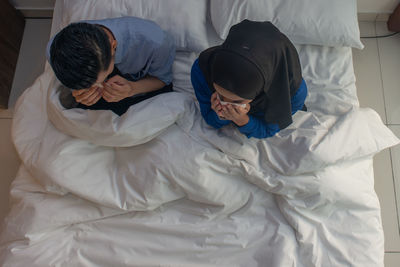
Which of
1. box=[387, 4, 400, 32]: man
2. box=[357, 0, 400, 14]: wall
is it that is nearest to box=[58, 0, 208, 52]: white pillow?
box=[357, 0, 400, 14]: wall

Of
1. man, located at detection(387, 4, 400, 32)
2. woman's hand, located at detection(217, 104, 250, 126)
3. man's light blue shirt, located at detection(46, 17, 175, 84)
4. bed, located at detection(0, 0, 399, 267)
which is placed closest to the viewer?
woman's hand, located at detection(217, 104, 250, 126)

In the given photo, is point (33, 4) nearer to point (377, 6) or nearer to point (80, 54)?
point (80, 54)

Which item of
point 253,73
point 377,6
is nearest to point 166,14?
point 253,73

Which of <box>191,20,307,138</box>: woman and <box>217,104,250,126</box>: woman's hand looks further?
<box>217,104,250,126</box>: woman's hand

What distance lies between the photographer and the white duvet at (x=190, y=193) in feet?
3.59

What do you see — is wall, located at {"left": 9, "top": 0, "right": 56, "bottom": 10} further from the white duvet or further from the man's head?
the man's head

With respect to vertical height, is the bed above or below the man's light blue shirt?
below

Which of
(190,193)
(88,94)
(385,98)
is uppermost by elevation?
(88,94)

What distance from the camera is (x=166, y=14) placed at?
1297 millimetres

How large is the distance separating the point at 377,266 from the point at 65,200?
102 centimetres

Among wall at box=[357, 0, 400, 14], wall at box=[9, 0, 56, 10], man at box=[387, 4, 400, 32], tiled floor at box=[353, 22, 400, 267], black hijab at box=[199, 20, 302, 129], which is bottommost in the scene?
tiled floor at box=[353, 22, 400, 267]

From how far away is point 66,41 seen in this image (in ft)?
2.66

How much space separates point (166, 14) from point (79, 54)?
0.57 m

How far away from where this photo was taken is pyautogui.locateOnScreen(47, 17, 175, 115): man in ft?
2.68
